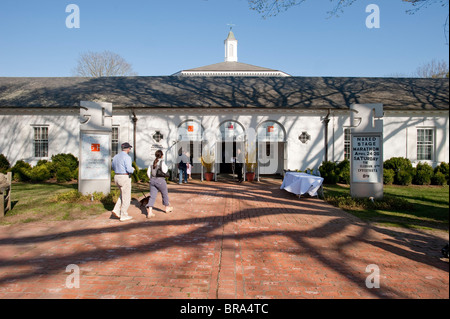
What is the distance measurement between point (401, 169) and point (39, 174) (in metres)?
20.6

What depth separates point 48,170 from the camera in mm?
17250

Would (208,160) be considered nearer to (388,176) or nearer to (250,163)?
(250,163)

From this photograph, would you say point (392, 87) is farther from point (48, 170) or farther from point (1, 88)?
point (1, 88)

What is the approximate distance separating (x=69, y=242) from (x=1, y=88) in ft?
72.5

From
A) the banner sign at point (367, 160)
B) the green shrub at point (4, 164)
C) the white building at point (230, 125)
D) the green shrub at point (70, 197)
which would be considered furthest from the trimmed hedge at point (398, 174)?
the green shrub at point (4, 164)

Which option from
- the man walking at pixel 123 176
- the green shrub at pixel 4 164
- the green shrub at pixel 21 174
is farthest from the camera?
the green shrub at pixel 4 164

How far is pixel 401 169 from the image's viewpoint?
17.2 metres

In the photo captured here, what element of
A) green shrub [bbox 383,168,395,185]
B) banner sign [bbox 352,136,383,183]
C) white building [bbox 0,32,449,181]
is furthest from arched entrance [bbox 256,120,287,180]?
banner sign [bbox 352,136,383,183]

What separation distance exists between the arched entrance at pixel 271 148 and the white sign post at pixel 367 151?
8385 millimetres

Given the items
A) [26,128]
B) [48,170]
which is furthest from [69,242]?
[26,128]

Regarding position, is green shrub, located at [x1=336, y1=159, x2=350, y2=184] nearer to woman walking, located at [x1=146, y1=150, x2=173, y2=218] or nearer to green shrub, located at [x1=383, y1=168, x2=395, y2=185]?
green shrub, located at [x1=383, y1=168, x2=395, y2=185]

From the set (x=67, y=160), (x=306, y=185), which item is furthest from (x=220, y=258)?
(x=67, y=160)

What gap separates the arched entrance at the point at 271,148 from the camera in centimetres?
1952

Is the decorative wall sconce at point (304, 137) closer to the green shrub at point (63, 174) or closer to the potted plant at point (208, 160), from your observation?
the potted plant at point (208, 160)
